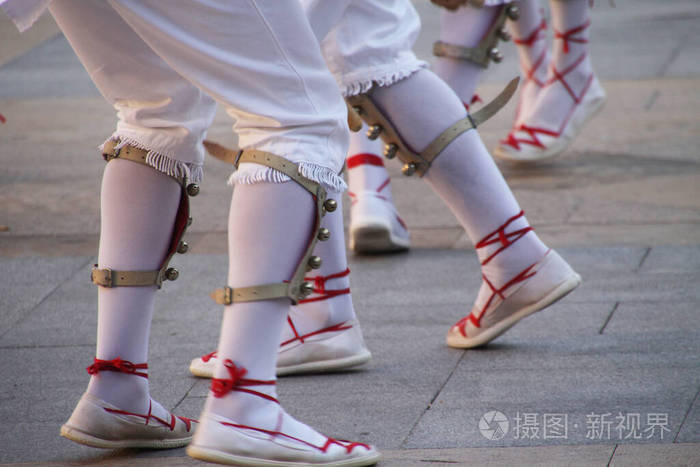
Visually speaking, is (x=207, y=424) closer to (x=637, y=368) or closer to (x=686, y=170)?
(x=637, y=368)

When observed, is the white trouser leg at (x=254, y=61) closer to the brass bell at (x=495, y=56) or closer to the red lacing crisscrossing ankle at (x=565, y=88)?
the brass bell at (x=495, y=56)

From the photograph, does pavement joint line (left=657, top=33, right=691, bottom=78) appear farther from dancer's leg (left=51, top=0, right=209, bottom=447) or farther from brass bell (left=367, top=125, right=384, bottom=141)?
dancer's leg (left=51, top=0, right=209, bottom=447)

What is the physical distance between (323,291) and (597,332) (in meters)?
0.70

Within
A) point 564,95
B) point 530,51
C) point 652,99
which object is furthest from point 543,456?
point 652,99

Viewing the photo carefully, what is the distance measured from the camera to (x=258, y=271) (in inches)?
76.2

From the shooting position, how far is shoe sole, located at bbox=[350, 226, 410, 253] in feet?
12.0

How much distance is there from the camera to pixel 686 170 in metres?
4.53

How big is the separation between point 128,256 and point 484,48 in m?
1.97

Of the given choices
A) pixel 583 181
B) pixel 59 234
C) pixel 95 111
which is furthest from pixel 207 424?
pixel 95 111

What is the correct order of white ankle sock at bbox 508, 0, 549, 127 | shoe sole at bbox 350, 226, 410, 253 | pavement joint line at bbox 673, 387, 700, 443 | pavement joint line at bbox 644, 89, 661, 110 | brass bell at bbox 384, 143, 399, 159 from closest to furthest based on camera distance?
1. pavement joint line at bbox 673, 387, 700, 443
2. brass bell at bbox 384, 143, 399, 159
3. shoe sole at bbox 350, 226, 410, 253
4. white ankle sock at bbox 508, 0, 549, 127
5. pavement joint line at bbox 644, 89, 661, 110

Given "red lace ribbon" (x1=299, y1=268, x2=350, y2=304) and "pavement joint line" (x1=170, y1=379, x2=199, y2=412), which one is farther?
"red lace ribbon" (x1=299, y1=268, x2=350, y2=304)

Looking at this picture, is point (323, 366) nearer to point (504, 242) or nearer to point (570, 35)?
point (504, 242)

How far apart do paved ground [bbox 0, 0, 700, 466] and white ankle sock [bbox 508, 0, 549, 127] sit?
0.32 metres

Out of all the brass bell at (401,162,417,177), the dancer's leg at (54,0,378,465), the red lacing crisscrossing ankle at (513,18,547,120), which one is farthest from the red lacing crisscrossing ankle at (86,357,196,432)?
the red lacing crisscrossing ankle at (513,18,547,120)
